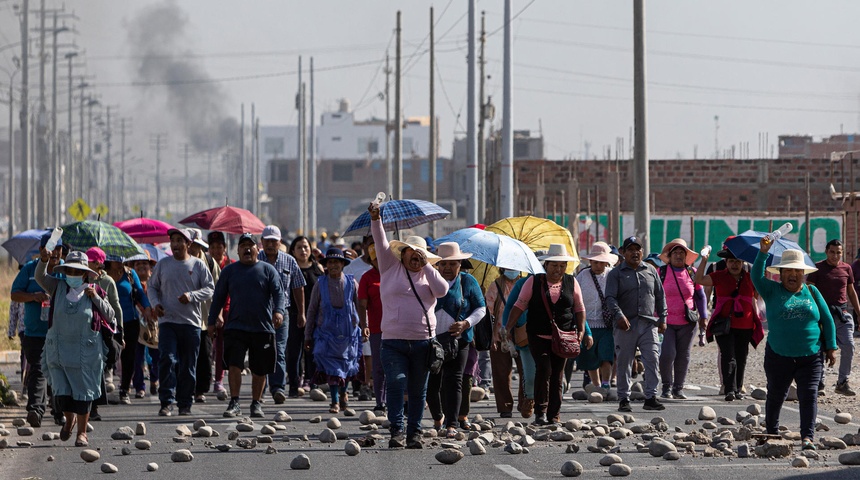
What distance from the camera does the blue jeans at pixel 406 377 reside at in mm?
12453

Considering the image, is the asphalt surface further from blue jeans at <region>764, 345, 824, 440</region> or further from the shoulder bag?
the shoulder bag

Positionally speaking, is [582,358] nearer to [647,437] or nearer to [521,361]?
[521,361]

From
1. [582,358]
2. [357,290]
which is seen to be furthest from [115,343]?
[582,358]

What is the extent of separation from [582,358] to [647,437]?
10.0 feet

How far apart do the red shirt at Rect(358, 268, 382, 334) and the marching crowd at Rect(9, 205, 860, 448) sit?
0.01 m

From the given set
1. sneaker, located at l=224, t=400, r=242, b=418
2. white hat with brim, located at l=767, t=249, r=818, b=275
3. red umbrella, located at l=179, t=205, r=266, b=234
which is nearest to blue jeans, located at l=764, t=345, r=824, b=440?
white hat with brim, located at l=767, t=249, r=818, b=275

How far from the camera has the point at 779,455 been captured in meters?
11.6

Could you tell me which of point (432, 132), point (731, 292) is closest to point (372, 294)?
point (731, 292)

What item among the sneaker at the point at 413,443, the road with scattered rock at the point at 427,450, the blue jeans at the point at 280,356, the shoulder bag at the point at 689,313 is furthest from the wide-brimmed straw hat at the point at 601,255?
the sneaker at the point at 413,443

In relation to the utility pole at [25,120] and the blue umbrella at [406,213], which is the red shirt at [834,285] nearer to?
the blue umbrella at [406,213]

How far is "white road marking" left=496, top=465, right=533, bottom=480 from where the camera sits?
10.6 meters

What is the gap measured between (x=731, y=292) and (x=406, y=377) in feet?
17.9

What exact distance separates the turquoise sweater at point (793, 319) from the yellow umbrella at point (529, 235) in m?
3.97

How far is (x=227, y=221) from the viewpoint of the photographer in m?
20.3
